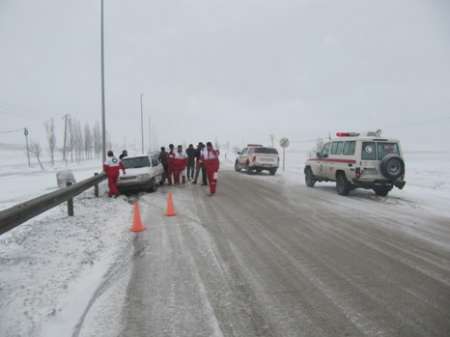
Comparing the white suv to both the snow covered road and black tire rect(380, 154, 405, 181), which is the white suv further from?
the snow covered road

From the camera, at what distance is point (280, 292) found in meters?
3.96

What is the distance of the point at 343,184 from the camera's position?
1217 cm

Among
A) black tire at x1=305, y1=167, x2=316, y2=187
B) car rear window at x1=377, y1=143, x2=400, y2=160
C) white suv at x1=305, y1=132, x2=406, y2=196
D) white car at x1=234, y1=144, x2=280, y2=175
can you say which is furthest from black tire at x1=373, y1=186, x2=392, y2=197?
white car at x1=234, y1=144, x2=280, y2=175

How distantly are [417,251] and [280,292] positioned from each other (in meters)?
3.16

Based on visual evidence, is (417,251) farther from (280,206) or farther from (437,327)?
(280,206)

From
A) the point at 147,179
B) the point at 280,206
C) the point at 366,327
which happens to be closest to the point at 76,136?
the point at 147,179

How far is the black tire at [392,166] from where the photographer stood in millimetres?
10938

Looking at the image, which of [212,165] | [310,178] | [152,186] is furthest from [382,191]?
[152,186]

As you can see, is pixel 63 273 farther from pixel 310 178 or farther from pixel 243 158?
pixel 243 158

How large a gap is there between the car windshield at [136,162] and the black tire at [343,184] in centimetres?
805

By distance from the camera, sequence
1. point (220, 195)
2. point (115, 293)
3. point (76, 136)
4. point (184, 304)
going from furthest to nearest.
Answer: point (76, 136) < point (220, 195) < point (115, 293) < point (184, 304)

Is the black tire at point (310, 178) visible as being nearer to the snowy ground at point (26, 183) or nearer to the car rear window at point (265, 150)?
the car rear window at point (265, 150)

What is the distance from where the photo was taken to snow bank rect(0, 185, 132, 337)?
131 inches

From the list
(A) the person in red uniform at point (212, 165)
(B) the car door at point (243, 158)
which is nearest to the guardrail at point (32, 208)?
(A) the person in red uniform at point (212, 165)
